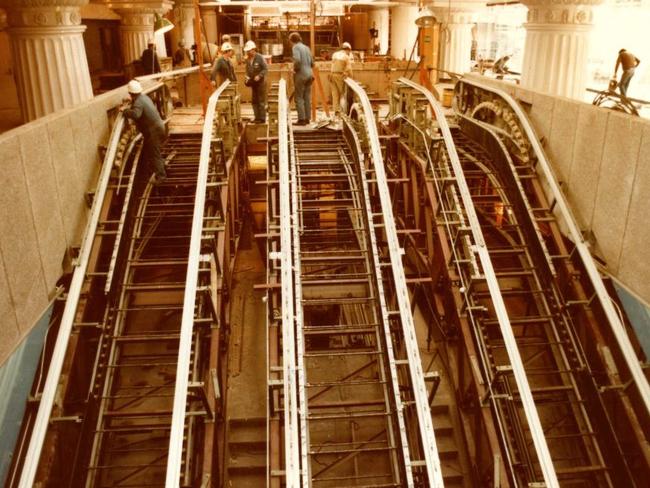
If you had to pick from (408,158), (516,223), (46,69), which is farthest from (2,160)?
(408,158)

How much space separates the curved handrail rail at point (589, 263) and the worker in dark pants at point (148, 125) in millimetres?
5292

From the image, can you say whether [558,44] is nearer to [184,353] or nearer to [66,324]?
[184,353]

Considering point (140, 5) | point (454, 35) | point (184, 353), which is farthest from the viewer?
point (454, 35)

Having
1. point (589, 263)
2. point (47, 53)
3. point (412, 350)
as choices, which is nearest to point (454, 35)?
point (47, 53)

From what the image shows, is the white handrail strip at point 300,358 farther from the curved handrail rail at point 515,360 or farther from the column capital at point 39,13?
the column capital at point 39,13

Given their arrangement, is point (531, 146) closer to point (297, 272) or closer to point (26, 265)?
point (297, 272)

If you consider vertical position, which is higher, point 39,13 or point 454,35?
point 454,35

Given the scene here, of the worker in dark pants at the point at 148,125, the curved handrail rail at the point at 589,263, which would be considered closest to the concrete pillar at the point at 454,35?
the curved handrail rail at the point at 589,263

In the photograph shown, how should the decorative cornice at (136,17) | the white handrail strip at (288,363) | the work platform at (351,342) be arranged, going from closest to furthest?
the white handrail strip at (288,363) → the work platform at (351,342) → the decorative cornice at (136,17)

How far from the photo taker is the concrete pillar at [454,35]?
1756 centimetres

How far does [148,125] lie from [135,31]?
38.2 feet

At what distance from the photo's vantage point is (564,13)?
9508mm

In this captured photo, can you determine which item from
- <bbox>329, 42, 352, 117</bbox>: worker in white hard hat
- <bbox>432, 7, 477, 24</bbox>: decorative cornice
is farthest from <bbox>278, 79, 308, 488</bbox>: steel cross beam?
<bbox>432, 7, 477, 24</bbox>: decorative cornice

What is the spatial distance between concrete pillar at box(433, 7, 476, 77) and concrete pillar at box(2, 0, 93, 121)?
1149 centimetres
